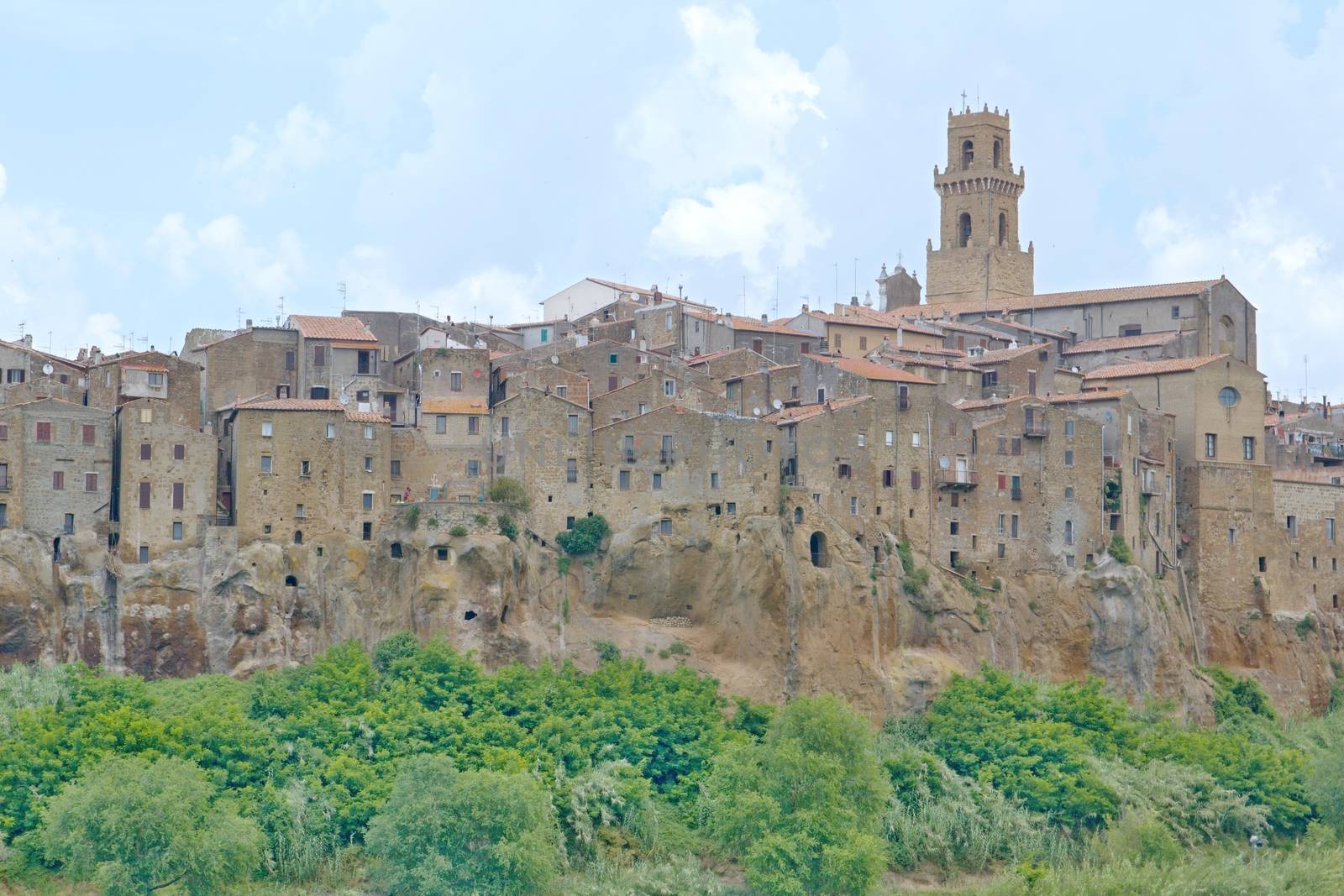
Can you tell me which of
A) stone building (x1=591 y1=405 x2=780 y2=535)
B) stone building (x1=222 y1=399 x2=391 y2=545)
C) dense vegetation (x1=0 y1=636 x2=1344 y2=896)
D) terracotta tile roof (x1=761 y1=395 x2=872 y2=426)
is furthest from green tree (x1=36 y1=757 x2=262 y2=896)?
terracotta tile roof (x1=761 y1=395 x2=872 y2=426)

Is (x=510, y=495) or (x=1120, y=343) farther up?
(x=1120, y=343)

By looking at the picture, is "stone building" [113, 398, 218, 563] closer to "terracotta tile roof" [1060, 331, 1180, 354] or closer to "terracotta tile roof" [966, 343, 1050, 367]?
"terracotta tile roof" [966, 343, 1050, 367]

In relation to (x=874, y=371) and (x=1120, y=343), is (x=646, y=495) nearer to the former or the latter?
(x=874, y=371)

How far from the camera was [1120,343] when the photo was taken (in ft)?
376

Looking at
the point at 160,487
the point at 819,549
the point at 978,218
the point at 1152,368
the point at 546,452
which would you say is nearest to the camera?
the point at 160,487

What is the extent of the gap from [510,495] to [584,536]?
2.83m

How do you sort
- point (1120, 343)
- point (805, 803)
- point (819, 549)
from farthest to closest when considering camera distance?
1. point (1120, 343)
2. point (819, 549)
3. point (805, 803)

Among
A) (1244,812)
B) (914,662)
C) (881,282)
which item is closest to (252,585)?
(914,662)

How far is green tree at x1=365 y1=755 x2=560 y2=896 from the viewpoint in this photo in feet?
263

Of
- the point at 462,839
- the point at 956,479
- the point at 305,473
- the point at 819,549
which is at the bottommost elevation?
the point at 462,839

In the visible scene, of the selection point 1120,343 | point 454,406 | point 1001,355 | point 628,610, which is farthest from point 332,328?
point 1120,343

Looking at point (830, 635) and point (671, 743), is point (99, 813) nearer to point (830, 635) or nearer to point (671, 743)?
point (671, 743)

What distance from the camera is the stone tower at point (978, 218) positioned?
129m

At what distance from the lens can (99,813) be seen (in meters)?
78.6
